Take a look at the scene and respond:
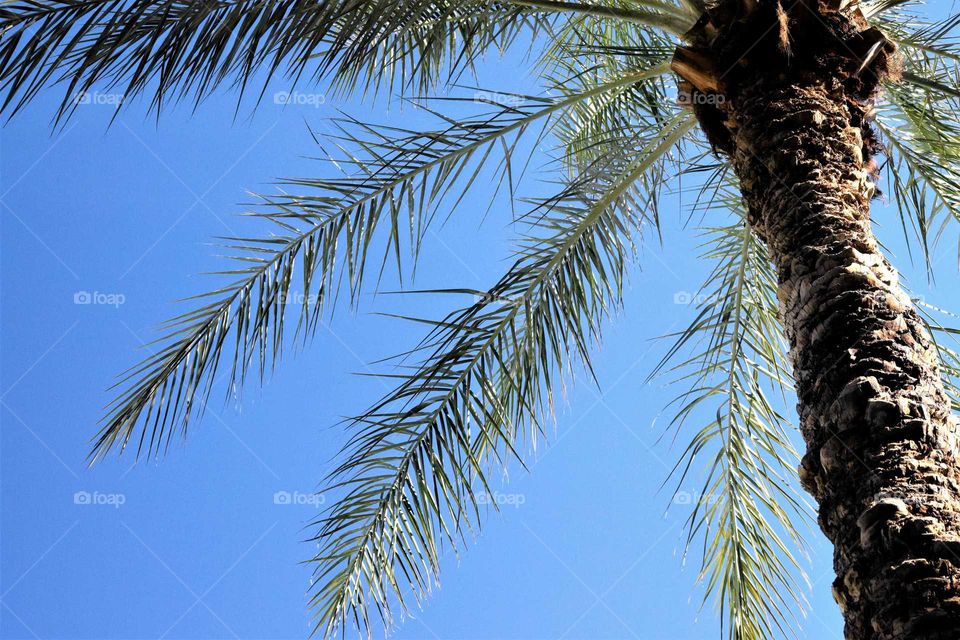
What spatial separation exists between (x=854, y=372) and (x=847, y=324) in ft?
0.70

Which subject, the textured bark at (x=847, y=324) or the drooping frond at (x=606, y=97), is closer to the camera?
the textured bark at (x=847, y=324)

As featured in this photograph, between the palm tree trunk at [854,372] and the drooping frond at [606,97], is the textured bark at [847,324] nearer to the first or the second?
the palm tree trunk at [854,372]

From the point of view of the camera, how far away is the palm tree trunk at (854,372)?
2635 mm

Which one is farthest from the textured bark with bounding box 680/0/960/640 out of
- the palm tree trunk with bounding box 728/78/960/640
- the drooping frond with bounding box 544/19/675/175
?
the drooping frond with bounding box 544/19/675/175

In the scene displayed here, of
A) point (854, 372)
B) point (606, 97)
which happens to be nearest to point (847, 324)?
point (854, 372)

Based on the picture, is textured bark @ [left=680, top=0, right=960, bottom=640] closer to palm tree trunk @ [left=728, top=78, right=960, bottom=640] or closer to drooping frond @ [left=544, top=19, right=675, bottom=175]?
palm tree trunk @ [left=728, top=78, right=960, bottom=640]

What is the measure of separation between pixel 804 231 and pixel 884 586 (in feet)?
5.07

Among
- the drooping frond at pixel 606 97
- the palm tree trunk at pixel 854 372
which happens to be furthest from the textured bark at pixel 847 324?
the drooping frond at pixel 606 97

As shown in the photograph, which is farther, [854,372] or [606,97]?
[606,97]

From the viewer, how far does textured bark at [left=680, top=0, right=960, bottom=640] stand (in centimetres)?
266

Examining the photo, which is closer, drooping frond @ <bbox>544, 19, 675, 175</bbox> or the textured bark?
the textured bark

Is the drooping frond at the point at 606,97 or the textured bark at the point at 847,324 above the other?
the drooping frond at the point at 606,97

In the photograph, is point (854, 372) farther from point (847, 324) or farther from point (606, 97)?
point (606, 97)

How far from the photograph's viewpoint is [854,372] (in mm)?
3174
